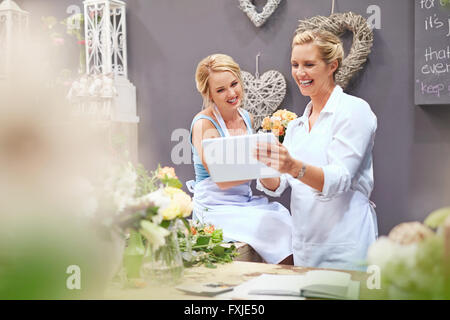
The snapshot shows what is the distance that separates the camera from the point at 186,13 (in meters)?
3.38

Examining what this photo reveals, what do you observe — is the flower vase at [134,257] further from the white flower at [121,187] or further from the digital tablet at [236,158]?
the digital tablet at [236,158]

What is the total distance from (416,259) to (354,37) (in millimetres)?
2227

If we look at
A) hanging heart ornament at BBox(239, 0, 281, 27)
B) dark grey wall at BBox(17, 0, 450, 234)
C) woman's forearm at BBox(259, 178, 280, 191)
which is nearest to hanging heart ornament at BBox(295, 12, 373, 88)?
dark grey wall at BBox(17, 0, 450, 234)

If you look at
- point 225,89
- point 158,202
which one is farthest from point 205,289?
point 225,89

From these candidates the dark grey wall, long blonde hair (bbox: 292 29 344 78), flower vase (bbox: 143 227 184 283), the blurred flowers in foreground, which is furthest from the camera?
the dark grey wall

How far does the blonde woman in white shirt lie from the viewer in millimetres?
1478

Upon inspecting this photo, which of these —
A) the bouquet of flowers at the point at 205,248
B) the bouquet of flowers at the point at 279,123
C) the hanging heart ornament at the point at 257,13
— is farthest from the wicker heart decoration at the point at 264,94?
the bouquet of flowers at the point at 205,248

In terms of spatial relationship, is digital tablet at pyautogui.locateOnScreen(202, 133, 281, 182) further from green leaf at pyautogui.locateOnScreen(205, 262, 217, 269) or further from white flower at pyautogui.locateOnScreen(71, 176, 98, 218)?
white flower at pyautogui.locateOnScreen(71, 176, 98, 218)

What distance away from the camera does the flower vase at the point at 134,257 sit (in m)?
1.12

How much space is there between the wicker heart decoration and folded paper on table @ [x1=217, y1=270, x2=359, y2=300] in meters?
1.91

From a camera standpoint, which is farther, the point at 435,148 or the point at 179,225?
the point at 435,148

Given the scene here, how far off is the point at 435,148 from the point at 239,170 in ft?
5.38
